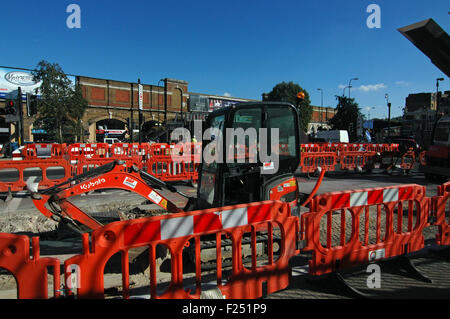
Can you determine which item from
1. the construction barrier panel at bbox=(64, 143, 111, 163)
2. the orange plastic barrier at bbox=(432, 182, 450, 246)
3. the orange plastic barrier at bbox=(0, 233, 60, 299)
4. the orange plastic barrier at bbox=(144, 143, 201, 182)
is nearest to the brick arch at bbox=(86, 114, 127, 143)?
the construction barrier panel at bbox=(64, 143, 111, 163)

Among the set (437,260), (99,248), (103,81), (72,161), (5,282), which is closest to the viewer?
(99,248)

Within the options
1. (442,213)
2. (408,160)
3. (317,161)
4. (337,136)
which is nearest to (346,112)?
(337,136)

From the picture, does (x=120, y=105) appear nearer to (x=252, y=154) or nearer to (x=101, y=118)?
(x=101, y=118)

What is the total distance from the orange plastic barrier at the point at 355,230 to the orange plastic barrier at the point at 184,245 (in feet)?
0.87

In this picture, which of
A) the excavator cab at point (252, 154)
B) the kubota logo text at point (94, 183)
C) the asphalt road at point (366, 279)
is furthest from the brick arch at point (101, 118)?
the excavator cab at point (252, 154)

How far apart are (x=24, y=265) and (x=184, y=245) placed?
1224mm

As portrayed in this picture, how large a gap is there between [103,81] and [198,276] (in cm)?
4605

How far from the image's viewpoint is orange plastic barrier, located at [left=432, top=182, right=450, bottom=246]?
411 cm

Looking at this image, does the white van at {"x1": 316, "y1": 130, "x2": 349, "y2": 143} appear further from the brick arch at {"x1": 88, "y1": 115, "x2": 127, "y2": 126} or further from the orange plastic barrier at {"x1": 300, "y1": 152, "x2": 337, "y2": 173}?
the brick arch at {"x1": 88, "y1": 115, "x2": 127, "y2": 126}

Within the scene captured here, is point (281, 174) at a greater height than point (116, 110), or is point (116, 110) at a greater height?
point (116, 110)

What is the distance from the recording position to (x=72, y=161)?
33.1ft

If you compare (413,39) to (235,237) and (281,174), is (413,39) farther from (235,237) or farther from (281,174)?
(235,237)
